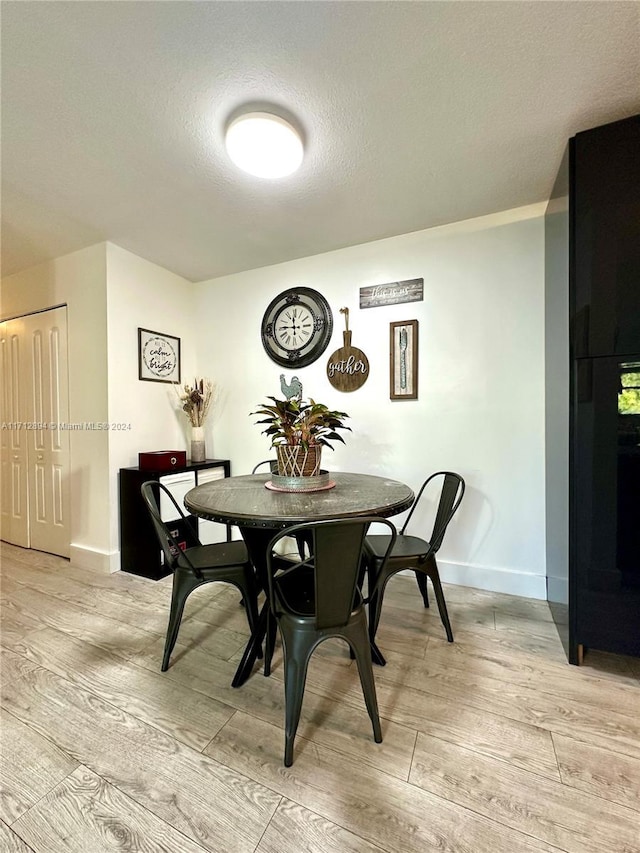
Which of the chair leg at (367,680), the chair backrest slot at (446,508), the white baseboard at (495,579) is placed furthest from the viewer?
the white baseboard at (495,579)

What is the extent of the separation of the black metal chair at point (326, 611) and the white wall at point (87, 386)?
6.96 ft

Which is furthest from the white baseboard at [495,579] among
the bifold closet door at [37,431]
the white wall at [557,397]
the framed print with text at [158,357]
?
the bifold closet door at [37,431]

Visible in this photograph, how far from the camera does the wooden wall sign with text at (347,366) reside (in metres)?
2.77

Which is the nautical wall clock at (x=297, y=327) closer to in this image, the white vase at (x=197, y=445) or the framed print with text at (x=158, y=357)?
the framed print with text at (x=158, y=357)

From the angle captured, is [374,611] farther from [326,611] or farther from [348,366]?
[348,366]

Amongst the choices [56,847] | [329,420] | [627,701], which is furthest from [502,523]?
[56,847]

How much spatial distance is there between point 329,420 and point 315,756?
1361 millimetres

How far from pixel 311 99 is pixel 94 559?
332cm

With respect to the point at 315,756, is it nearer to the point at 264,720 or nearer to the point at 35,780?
the point at 264,720

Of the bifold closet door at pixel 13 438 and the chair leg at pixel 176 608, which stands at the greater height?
the bifold closet door at pixel 13 438

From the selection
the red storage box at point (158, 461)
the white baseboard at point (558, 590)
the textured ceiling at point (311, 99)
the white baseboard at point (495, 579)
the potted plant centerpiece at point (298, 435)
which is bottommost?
the white baseboard at point (495, 579)

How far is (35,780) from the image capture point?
113cm

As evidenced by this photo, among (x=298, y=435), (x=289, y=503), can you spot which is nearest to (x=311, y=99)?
(x=298, y=435)

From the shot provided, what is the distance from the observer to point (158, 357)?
310cm
